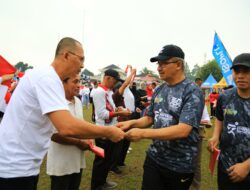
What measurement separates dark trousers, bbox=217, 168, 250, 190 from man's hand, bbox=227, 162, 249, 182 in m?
0.11

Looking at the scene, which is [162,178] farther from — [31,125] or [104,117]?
[104,117]

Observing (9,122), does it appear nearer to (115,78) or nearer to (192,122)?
(192,122)

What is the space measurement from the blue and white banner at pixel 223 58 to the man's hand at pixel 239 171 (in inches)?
186

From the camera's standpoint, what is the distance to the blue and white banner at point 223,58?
6772 millimetres

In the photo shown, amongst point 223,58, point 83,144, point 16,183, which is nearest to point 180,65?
point 83,144

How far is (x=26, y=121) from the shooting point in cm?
206

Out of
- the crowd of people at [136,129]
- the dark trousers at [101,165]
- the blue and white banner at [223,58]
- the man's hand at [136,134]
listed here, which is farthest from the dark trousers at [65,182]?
the blue and white banner at [223,58]

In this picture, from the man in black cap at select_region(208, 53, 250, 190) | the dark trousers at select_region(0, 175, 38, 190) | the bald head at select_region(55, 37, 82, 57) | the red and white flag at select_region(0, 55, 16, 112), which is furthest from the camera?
the red and white flag at select_region(0, 55, 16, 112)

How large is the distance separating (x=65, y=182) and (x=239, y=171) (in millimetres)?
2110

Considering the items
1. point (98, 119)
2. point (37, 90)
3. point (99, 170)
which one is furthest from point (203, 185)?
point (37, 90)

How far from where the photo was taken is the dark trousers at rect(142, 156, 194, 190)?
2.64 meters

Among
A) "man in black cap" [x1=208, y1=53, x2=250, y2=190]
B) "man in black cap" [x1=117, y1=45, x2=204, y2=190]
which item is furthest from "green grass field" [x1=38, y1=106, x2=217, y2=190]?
"man in black cap" [x1=208, y1=53, x2=250, y2=190]

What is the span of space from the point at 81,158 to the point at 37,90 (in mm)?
1649

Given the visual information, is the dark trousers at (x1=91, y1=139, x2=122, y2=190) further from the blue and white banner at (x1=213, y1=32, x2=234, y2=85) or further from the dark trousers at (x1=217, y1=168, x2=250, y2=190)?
the blue and white banner at (x1=213, y1=32, x2=234, y2=85)
